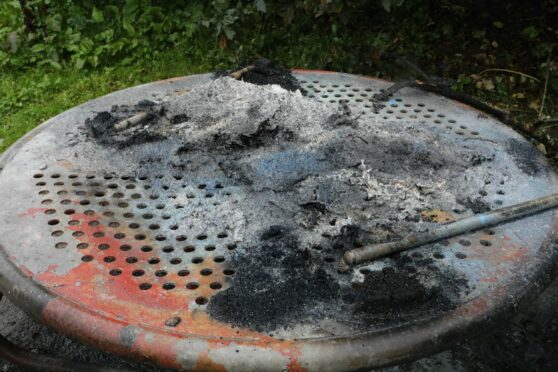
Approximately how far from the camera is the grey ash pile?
1.24m

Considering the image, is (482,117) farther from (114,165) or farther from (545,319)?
(114,165)

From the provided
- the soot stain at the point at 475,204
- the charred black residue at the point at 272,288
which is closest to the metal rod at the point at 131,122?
the charred black residue at the point at 272,288

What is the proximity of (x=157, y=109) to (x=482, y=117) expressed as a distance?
1.15 meters

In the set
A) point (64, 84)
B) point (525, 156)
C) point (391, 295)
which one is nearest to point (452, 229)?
point (391, 295)

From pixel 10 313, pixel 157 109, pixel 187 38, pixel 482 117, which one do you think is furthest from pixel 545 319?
pixel 187 38

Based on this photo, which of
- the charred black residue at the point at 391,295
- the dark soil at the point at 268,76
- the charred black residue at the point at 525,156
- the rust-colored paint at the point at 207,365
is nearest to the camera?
the rust-colored paint at the point at 207,365

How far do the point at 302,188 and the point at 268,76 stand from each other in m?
0.85

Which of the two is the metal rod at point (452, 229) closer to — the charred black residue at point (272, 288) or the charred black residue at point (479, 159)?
the charred black residue at point (272, 288)

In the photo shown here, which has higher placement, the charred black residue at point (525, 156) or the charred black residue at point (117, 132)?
the charred black residue at point (525, 156)

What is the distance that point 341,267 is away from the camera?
4.39 feet

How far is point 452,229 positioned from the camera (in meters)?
1.42

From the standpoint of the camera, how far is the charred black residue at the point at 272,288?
1.20m

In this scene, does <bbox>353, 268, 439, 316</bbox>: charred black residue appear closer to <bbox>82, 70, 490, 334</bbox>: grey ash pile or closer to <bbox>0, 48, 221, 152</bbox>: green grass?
<bbox>82, 70, 490, 334</bbox>: grey ash pile

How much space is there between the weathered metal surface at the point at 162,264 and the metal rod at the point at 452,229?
24mm
